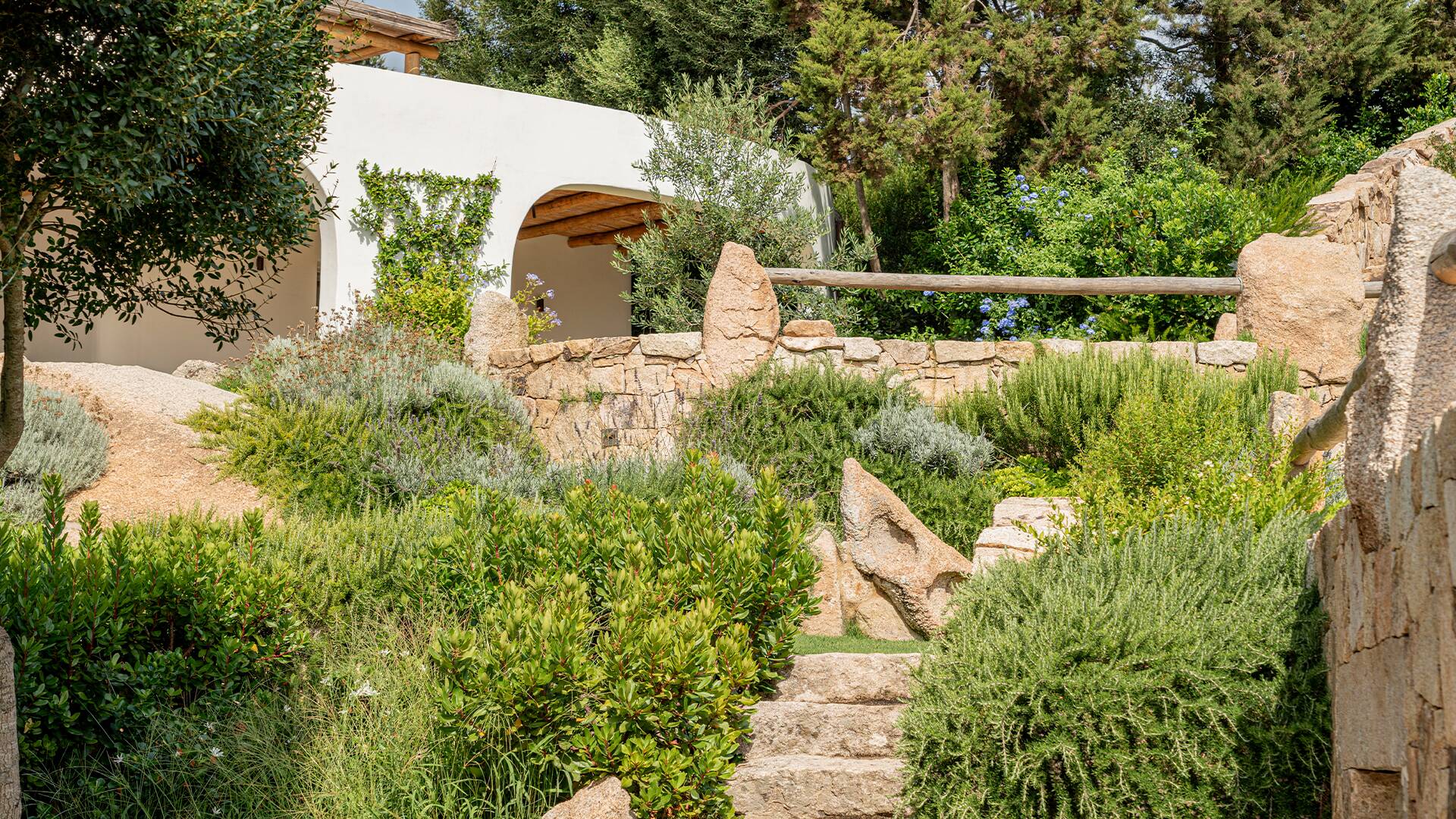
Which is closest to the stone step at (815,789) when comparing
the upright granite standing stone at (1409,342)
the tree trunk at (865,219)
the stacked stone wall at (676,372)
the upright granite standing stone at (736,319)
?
the upright granite standing stone at (1409,342)

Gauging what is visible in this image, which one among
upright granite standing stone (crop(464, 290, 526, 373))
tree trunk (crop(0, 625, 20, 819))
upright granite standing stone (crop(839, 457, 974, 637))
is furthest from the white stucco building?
tree trunk (crop(0, 625, 20, 819))

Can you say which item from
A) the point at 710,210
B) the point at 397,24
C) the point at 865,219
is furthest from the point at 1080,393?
the point at 397,24

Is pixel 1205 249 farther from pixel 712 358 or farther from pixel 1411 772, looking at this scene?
pixel 1411 772

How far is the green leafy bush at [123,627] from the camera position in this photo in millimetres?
3682

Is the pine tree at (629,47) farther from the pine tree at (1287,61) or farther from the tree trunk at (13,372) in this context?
the tree trunk at (13,372)

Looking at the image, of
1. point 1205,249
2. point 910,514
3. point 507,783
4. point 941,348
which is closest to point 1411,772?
point 507,783

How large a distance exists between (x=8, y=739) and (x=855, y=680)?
10.5ft

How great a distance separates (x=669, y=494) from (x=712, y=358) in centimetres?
197

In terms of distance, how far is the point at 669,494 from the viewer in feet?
22.2

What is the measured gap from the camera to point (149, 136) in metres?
2.94

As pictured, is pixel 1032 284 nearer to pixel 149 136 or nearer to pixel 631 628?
pixel 631 628

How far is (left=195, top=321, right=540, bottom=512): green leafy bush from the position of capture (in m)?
6.90

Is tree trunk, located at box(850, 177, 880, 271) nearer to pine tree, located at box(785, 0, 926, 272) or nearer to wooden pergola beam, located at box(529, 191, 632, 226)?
pine tree, located at box(785, 0, 926, 272)

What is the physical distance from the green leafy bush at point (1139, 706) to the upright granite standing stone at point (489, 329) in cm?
674
